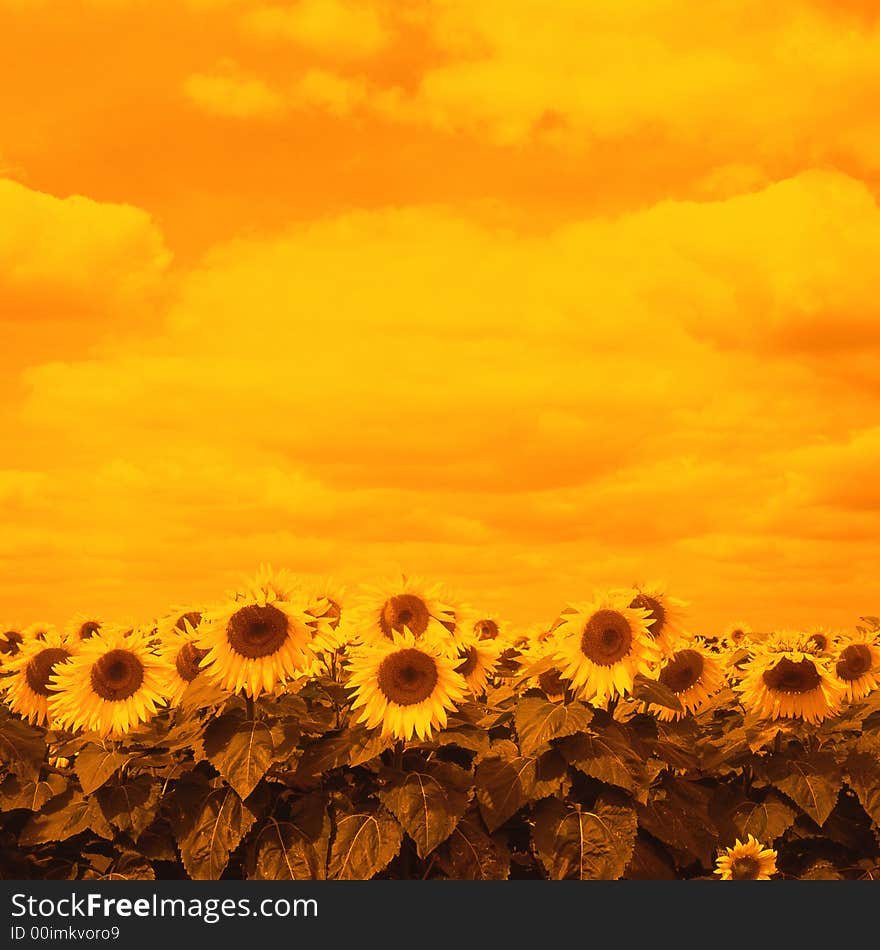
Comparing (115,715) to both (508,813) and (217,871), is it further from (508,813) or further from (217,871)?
(508,813)

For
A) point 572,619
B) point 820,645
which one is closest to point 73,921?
point 572,619

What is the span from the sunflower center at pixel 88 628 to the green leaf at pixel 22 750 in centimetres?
508

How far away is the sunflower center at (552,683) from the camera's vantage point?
449 inches

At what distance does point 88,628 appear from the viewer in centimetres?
1722

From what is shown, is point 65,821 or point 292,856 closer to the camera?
point 292,856

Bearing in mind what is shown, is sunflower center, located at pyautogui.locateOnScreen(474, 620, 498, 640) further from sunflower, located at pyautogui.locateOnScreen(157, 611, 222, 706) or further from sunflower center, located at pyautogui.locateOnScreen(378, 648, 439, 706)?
sunflower center, located at pyautogui.locateOnScreen(378, 648, 439, 706)

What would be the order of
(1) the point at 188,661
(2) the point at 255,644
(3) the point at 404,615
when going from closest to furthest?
(2) the point at 255,644 < (3) the point at 404,615 < (1) the point at 188,661

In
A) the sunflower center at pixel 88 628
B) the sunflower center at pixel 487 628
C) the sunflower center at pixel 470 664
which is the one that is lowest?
the sunflower center at pixel 470 664

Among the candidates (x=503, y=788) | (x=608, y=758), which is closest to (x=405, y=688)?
(x=503, y=788)

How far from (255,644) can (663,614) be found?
13.0 ft

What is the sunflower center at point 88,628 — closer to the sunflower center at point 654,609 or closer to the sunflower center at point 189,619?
the sunflower center at point 189,619

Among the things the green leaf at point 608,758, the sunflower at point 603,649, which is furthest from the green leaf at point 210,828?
the sunflower at point 603,649

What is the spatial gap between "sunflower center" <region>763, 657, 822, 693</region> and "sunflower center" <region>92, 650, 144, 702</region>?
19.5ft

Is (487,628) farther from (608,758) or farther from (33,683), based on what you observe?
(608,758)
